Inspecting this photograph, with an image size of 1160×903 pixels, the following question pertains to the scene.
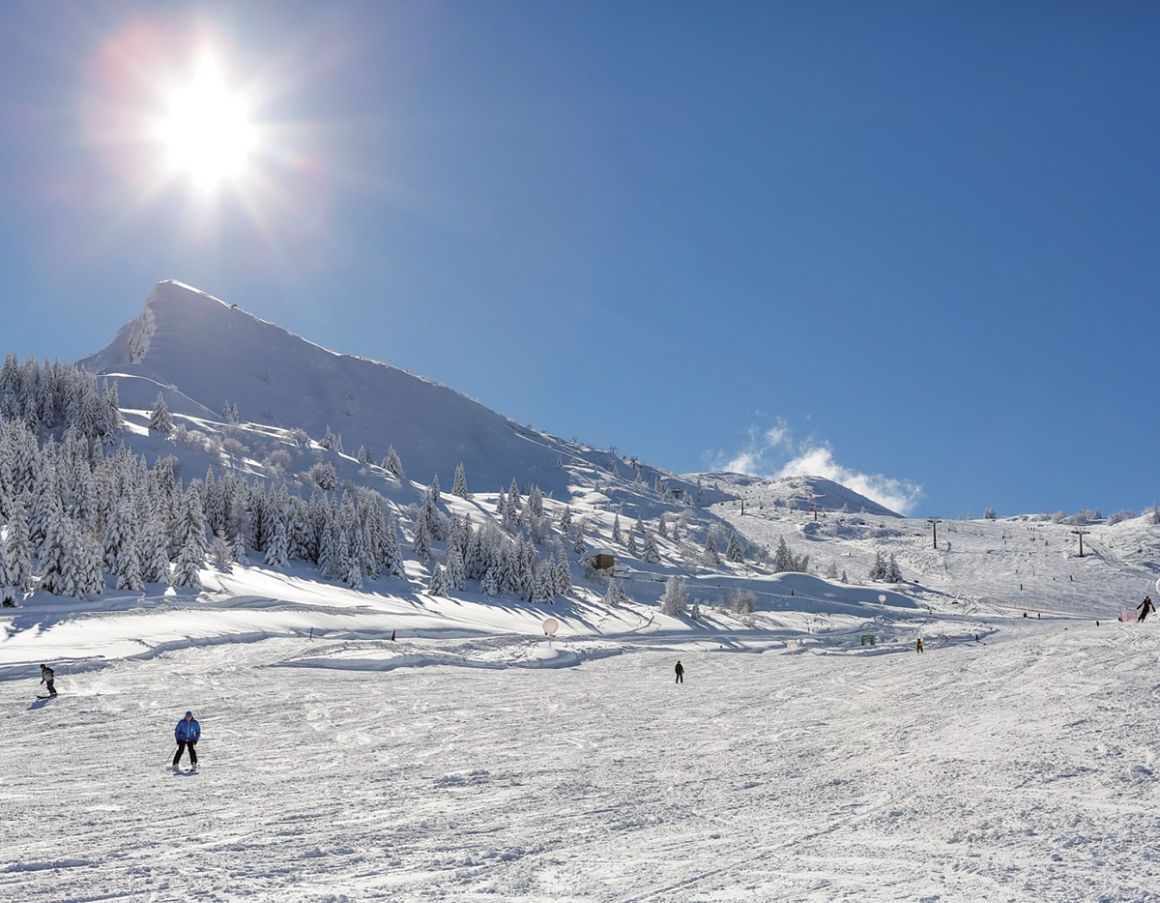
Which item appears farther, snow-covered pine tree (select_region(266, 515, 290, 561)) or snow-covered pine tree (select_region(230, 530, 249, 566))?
snow-covered pine tree (select_region(266, 515, 290, 561))

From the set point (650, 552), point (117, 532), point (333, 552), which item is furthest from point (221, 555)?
point (650, 552)

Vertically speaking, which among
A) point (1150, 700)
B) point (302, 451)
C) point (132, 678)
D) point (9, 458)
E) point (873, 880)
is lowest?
point (132, 678)

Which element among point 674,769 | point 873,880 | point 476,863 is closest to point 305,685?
point 674,769

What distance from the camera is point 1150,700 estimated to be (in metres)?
20.3

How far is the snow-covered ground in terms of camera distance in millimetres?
11109

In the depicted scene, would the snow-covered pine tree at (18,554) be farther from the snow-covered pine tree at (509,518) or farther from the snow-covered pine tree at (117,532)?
the snow-covered pine tree at (509,518)

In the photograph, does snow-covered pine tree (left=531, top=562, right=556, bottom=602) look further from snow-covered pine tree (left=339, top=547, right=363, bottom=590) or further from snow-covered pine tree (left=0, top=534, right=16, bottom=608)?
snow-covered pine tree (left=0, top=534, right=16, bottom=608)

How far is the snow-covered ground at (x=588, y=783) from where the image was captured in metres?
11.1

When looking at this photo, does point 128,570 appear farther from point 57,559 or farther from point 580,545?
point 580,545

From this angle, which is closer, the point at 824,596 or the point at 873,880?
the point at 873,880

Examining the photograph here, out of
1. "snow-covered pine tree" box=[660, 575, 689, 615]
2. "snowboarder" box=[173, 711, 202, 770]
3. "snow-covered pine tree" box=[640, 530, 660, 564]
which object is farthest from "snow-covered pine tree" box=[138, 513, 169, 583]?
"snow-covered pine tree" box=[640, 530, 660, 564]

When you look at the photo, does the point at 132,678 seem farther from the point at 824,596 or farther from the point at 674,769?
the point at 824,596

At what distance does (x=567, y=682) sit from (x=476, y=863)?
89.4ft

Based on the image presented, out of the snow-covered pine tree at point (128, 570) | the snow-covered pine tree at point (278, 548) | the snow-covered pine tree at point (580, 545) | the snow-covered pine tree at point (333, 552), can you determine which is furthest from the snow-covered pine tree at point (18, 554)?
the snow-covered pine tree at point (580, 545)
